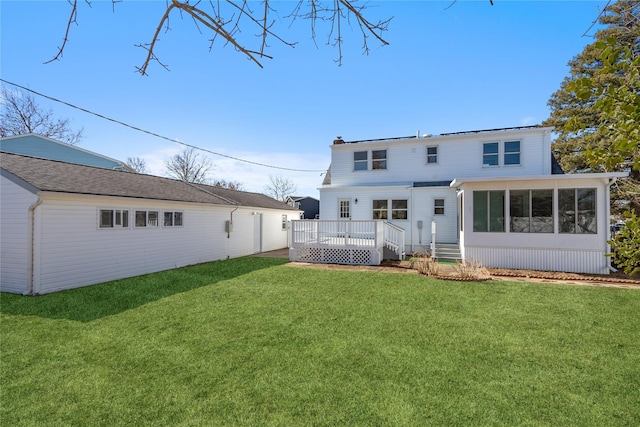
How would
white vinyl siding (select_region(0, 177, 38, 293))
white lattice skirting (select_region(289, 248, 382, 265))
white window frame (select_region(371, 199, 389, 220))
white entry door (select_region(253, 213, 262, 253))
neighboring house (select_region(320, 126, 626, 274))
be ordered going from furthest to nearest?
white entry door (select_region(253, 213, 262, 253)) → white window frame (select_region(371, 199, 389, 220)) → white lattice skirting (select_region(289, 248, 382, 265)) → neighboring house (select_region(320, 126, 626, 274)) → white vinyl siding (select_region(0, 177, 38, 293))

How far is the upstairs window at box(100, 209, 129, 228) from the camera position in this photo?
9820 millimetres

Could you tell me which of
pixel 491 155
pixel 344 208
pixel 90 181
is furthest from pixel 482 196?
pixel 90 181

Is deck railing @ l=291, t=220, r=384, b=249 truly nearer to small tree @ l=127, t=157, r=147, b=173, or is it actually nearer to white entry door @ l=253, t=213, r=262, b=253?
white entry door @ l=253, t=213, r=262, b=253

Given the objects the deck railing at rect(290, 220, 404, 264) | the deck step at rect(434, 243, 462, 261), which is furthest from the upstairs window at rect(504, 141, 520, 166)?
the deck railing at rect(290, 220, 404, 264)

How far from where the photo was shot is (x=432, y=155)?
53.3ft

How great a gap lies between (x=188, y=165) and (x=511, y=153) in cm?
3440

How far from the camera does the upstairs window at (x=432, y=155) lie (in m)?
16.2

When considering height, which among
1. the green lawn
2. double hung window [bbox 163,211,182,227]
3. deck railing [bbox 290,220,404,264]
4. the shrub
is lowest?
the green lawn

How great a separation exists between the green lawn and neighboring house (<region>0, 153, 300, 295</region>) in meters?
1.19

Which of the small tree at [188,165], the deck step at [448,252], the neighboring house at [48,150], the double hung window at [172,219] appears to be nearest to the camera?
the double hung window at [172,219]

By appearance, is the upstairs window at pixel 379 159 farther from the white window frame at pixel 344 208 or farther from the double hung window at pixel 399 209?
the white window frame at pixel 344 208

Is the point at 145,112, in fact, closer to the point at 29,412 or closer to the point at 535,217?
the point at 29,412

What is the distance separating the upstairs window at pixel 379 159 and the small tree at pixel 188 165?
88.5ft

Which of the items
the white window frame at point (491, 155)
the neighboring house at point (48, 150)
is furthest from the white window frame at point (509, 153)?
the neighboring house at point (48, 150)
